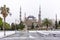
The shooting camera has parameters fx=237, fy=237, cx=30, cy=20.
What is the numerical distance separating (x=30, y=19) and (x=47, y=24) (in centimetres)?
1227

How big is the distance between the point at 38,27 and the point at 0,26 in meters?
22.7

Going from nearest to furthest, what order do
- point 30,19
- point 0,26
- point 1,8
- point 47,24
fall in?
point 1,8 → point 0,26 → point 47,24 → point 30,19

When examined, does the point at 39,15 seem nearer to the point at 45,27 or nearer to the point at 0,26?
the point at 45,27

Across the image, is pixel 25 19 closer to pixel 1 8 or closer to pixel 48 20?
pixel 48 20

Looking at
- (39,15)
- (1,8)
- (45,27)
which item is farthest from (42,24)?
(1,8)

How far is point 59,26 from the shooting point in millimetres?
121188

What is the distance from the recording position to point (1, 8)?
62.2 m

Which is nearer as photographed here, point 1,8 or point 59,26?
point 1,8

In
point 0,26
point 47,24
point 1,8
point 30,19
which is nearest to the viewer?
point 1,8

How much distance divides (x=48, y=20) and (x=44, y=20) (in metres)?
2.06

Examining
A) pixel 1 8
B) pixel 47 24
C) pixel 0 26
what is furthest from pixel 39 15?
pixel 1 8

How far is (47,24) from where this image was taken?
4636 inches

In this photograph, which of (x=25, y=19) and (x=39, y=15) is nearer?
(x=39, y=15)

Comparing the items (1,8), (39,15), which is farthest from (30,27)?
(1,8)
